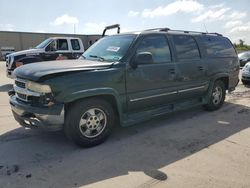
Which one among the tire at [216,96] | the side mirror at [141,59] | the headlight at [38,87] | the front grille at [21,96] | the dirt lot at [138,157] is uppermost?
the side mirror at [141,59]

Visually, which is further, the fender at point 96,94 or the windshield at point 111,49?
the windshield at point 111,49

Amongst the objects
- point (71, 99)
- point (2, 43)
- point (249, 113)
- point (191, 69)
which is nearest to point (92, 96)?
point (71, 99)

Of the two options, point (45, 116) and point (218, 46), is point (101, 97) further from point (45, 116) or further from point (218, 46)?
point (218, 46)

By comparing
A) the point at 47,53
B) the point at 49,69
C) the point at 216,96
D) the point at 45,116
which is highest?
the point at 47,53

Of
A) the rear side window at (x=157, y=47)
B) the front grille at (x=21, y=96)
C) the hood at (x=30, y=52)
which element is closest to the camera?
the front grille at (x=21, y=96)

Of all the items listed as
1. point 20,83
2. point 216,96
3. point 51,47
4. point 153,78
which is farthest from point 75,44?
point 20,83

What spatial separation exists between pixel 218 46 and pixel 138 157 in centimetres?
418

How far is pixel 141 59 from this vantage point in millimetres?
4773

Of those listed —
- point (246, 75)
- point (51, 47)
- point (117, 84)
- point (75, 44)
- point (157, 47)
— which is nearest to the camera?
point (117, 84)

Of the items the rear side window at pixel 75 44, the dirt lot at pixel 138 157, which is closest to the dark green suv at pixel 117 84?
the dirt lot at pixel 138 157

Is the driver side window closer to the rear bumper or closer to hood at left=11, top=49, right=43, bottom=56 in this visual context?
hood at left=11, top=49, right=43, bottom=56

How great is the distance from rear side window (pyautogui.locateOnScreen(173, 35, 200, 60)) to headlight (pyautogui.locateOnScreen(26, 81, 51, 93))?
2.90m

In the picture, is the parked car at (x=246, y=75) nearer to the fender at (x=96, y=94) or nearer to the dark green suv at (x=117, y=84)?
the dark green suv at (x=117, y=84)

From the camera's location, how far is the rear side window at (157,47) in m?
5.16
